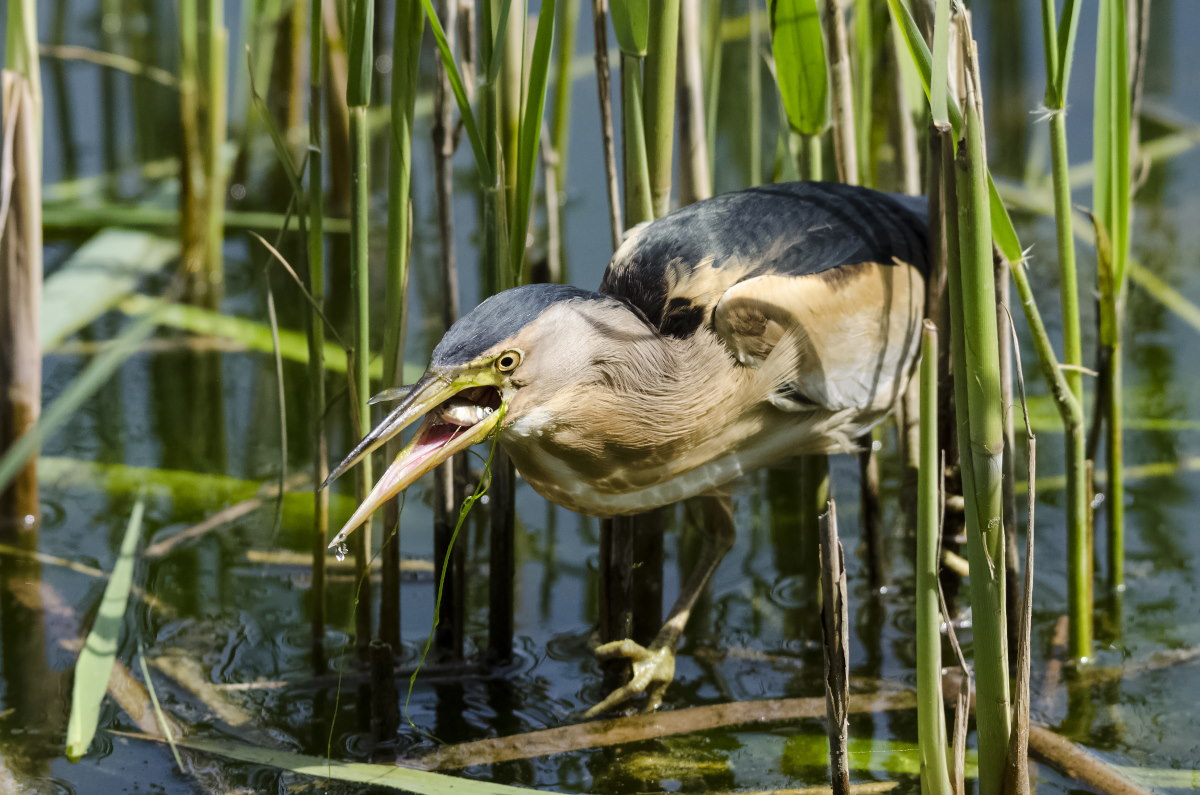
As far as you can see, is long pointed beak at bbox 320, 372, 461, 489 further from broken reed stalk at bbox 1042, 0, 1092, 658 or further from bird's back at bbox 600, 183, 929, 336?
broken reed stalk at bbox 1042, 0, 1092, 658

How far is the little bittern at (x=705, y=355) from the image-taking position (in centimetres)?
201

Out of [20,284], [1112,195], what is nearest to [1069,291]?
[1112,195]

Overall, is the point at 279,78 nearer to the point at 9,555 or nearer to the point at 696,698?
the point at 9,555

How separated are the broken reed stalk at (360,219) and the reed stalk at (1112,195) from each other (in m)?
1.09

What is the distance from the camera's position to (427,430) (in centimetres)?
189

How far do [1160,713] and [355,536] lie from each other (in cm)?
146

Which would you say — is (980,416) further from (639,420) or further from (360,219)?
(360,219)

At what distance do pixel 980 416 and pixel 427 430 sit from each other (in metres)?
0.74

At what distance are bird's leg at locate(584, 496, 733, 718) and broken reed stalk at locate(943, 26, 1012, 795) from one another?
755 millimetres

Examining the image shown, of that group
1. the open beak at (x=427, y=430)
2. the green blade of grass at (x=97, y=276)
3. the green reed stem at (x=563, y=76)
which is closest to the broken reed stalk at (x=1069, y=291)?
the open beak at (x=427, y=430)

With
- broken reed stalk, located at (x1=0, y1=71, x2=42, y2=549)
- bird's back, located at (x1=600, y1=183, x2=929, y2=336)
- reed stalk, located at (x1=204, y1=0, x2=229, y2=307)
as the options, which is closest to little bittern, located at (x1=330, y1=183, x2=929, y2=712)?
bird's back, located at (x1=600, y1=183, x2=929, y2=336)

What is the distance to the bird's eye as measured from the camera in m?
1.88

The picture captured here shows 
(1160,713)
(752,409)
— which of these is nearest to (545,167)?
(752,409)

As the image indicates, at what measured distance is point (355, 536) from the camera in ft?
8.05
